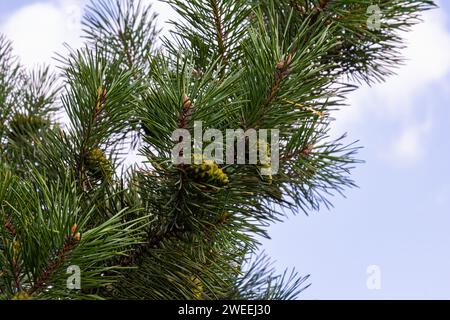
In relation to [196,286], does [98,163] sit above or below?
above

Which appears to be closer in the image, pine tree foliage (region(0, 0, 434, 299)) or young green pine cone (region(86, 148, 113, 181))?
pine tree foliage (region(0, 0, 434, 299))

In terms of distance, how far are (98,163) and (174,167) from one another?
16cm

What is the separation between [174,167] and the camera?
709mm

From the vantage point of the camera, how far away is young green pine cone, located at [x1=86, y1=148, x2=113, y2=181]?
82 cm

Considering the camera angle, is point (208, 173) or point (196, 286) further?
point (196, 286)

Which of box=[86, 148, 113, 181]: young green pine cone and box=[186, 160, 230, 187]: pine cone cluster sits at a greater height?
box=[86, 148, 113, 181]: young green pine cone

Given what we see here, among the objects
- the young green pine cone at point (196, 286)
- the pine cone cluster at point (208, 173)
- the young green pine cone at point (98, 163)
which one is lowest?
the young green pine cone at point (196, 286)

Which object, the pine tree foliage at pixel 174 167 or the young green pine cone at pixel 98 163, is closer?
the pine tree foliage at pixel 174 167

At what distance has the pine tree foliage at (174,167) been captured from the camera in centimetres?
64

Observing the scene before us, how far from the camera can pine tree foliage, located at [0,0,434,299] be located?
0.64m

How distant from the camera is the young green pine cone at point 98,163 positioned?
2.70 ft

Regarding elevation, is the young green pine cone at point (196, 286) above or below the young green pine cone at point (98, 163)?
below

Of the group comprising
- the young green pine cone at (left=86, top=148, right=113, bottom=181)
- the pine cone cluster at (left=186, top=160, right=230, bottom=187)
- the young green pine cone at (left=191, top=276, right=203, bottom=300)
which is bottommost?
the young green pine cone at (left=191, top=276, right=203, bottom=300)

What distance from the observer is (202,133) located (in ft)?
2.26
